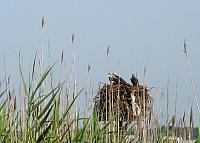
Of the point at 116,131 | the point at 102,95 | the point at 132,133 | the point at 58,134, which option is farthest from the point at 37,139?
the point at 102,95

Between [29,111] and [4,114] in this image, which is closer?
[29,111]

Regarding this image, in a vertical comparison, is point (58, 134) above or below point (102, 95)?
below

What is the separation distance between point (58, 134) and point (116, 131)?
429 mm

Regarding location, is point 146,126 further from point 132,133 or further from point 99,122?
point 99,122

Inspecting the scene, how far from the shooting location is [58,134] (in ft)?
8.28

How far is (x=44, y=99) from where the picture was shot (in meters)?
2.50

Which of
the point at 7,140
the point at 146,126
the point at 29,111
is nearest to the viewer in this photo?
the point at 29,111

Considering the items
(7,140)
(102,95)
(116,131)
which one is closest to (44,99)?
(7,140)

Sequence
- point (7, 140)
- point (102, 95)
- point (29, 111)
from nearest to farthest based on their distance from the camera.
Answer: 1. point (29, 111)
2. point (7, 140)
3. point (102, 95)

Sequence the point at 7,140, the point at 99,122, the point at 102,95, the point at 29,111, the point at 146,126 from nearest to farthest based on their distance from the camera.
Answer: the point at 29,111, the point at 7,140, the point at 99,122, the point at 146,126, the point at 102,95

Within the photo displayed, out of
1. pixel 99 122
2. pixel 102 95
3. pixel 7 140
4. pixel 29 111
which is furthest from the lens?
pixel 102 95

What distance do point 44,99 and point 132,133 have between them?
78 cm

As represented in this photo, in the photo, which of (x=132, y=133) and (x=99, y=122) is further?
(x=132, y=133)

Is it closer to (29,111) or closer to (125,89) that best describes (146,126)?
(29,111)
